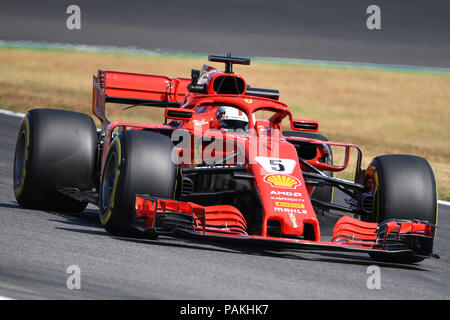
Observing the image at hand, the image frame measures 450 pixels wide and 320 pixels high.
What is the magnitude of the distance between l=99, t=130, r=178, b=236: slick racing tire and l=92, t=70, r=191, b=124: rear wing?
340cm

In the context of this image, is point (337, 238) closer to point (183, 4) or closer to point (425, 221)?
point (425, 221)

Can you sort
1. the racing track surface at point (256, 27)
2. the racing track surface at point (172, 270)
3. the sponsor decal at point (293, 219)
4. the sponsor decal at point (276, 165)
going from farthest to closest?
the racing track surface at point (256, 27), the sponsor decal at point (276, 165), the sponsor decal at point (293, 219), the racing track surface at point (172, 270)

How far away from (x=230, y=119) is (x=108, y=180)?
1694 millimetres

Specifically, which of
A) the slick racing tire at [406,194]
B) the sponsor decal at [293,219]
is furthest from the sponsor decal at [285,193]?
the slick racing tire at [406,194]

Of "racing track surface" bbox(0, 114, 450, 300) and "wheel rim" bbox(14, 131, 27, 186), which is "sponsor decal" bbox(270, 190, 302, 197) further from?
"wheel rim" bbox(14, 131, 27, 186)

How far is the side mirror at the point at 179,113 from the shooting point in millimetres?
8891

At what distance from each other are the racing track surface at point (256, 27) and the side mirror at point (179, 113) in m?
19.8

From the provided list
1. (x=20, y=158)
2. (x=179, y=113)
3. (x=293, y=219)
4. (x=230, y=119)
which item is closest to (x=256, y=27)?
(x=20, y=158)

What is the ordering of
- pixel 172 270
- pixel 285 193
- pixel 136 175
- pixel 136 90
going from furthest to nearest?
pixel 136 90
pixel 285 193
pixel 136 175
pixel 172 270

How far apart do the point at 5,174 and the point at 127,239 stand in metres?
5.06

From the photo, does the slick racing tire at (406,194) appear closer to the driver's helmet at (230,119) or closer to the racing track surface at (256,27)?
the driver's helmet at (230,119)

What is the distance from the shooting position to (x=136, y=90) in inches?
466

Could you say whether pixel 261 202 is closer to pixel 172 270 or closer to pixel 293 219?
pixel 293 219

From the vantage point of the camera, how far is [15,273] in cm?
626
